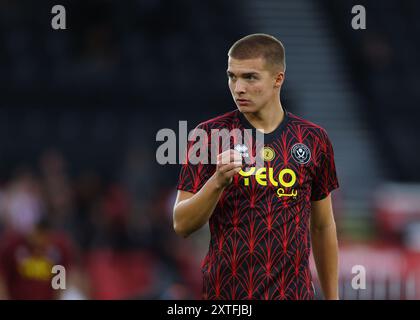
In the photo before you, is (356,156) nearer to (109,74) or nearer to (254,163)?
(109,74)

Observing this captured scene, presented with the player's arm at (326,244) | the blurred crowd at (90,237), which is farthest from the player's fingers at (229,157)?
the blurred crowd at (90,237)

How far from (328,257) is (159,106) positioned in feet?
38.6

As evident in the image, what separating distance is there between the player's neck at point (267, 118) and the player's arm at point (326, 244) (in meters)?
0.47

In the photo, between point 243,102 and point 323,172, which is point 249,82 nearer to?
point 243,102

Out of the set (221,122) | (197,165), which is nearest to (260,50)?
A: (221,122)

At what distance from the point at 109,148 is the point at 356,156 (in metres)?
4.09

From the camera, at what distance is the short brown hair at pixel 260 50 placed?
5121mm

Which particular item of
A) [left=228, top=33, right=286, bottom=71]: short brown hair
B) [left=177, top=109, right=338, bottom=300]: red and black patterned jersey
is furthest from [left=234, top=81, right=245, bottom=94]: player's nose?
[left=177, top=109, right=338, bottom=300]: red and black patterned jersey

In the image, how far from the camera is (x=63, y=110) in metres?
17.0

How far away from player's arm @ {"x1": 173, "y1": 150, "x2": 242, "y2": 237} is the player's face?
327 millimetres

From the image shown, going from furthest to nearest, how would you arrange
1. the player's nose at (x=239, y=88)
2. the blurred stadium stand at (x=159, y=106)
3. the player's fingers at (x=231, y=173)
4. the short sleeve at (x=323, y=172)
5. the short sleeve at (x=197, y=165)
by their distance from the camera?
the blurred stadium stand at (x=159, y=106) → the short sleeve at (x=323, y=172) → the short sleeve at (x=197, y=165) → the player's nose at (x=239, y=88) → the player's fingers at (x=231, y=173)

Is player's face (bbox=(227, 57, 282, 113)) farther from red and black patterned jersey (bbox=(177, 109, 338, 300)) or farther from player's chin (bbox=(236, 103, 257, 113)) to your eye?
red and black patterned jersey (bbox=(177, 109, 338, 300))

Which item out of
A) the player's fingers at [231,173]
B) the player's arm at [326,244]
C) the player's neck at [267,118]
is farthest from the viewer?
the player's arm at [326,244]

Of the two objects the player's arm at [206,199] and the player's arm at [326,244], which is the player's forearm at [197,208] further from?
the player's arm at [326,244]
